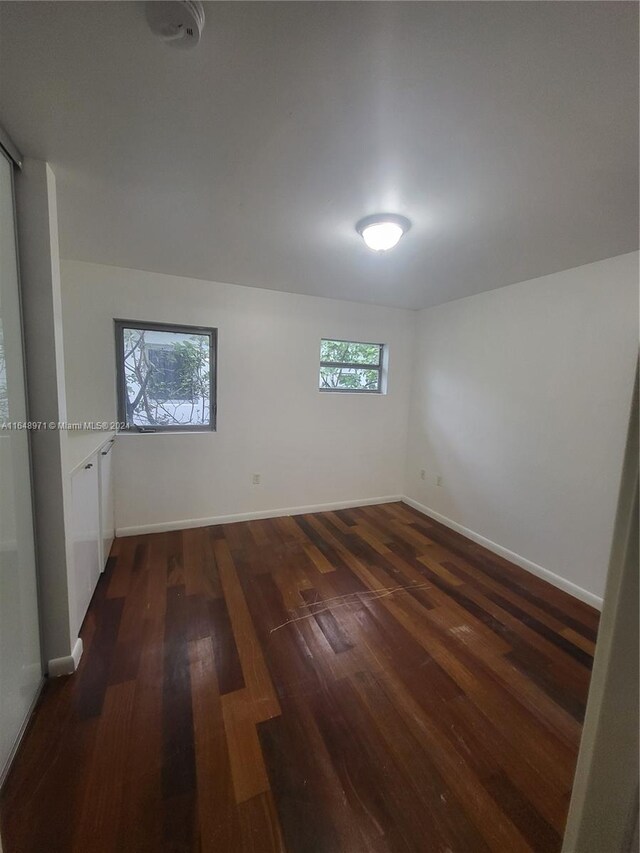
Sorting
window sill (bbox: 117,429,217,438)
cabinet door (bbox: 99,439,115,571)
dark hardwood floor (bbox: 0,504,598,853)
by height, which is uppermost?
window sill (bbox: 117,429,217,438)

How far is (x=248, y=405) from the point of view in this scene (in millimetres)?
3186

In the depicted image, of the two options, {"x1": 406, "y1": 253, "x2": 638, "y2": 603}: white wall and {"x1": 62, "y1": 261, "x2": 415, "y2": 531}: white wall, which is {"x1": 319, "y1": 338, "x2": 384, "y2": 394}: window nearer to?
{"x1": 62, "y1": 261, "x2": 415, "y2": 531}: white wall

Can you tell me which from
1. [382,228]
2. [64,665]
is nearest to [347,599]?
[64,665]

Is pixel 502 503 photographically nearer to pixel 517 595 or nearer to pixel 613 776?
pixel 517 595

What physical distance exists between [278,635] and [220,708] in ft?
1.54

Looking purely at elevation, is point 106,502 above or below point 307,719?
above

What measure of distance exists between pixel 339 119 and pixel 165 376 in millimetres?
2469

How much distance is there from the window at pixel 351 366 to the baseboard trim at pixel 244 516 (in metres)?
1.36

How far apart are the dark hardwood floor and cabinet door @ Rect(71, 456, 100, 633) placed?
17cm

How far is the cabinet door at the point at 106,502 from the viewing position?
2.25 m

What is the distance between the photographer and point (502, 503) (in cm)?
279

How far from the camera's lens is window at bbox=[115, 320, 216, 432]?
2812 millimetres

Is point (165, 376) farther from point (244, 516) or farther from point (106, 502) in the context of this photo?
point (244, 516)

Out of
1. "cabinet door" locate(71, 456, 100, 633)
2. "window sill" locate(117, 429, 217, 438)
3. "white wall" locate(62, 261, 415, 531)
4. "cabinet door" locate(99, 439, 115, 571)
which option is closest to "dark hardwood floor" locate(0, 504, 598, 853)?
"cabinet door" locate(71, 456, 100, 633)
